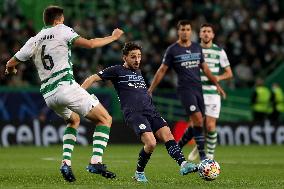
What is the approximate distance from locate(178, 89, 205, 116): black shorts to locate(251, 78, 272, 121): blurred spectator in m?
9.88

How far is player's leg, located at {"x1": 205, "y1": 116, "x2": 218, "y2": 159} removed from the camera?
15750 millimetres

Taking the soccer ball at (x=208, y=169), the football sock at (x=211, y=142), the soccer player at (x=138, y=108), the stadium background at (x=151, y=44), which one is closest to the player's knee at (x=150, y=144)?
the soccer player at (x=138, y=108)

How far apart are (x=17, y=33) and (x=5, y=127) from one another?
3.42 m

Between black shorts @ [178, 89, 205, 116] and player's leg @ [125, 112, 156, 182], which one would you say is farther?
black shorts @ [178, 89, 205, 116]

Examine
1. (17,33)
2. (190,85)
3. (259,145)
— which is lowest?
(259,145)

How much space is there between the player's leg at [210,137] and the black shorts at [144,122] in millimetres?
4121

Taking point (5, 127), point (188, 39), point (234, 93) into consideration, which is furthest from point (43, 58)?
point (234, 93)

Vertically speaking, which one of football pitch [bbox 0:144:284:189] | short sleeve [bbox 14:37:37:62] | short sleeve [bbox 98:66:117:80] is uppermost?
short sleeve [bbox 14:37:37:62]

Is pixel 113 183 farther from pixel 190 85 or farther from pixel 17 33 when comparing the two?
pixel 17 33

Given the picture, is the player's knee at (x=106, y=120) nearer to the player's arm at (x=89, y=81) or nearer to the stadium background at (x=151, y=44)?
the player's arm at (x=89, y=81)

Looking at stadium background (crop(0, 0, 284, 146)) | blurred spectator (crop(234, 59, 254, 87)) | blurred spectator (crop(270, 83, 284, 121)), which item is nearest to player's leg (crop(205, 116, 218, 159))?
stadium background (crop(0, 0, 284, 146))

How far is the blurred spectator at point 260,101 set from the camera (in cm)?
2508

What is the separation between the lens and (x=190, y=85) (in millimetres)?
15258

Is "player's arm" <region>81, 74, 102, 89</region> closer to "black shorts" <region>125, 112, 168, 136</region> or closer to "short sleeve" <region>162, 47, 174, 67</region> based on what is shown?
"black shorts" <region>125, 112, 168, 136</region>
